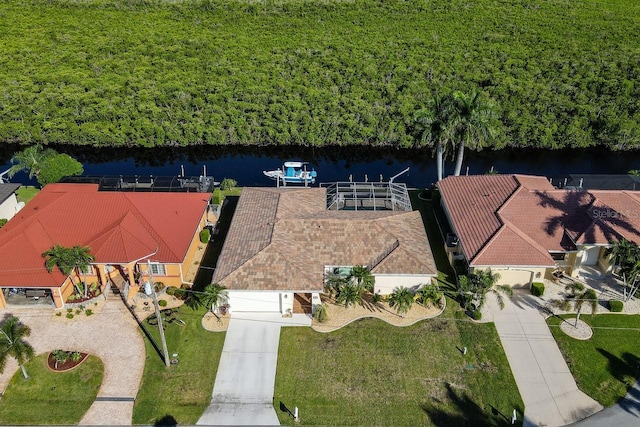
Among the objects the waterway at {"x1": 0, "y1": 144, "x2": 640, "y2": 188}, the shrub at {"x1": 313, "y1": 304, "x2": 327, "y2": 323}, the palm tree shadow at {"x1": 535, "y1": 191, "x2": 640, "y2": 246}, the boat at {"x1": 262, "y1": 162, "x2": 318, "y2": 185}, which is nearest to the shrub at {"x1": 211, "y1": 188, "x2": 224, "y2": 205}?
the boat at {"x1": 262, "y1": 162, "x2": 318, "y2": 185}

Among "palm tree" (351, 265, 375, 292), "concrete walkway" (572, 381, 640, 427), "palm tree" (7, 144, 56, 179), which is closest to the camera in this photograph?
"concrete walkway" (572, 381, 640, 427)

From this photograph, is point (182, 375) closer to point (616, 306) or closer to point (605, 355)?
point (605, 355)

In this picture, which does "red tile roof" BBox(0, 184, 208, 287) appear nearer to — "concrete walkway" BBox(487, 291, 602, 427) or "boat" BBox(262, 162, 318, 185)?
"boat" BBox(262, 162, 318, 185)

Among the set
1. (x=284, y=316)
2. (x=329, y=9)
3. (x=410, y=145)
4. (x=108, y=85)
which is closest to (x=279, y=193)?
(x=284, y=316)

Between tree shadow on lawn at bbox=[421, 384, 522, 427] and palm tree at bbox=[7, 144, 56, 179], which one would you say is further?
palm tree at bbox=[7, 144, 56, 179]

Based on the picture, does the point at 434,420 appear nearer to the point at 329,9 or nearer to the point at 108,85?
the point at 108,85

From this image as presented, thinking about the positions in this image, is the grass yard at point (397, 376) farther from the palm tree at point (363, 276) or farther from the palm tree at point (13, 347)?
the palm tree at point (13, 347)

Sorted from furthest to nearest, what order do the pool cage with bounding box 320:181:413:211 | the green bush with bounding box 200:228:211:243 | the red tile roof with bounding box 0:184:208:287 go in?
the pool cage with bounding box 320:181:413:211 < the green bush with bounding box 200:228:211:243 < the red tile roof with bounding box 0:184:208:287
